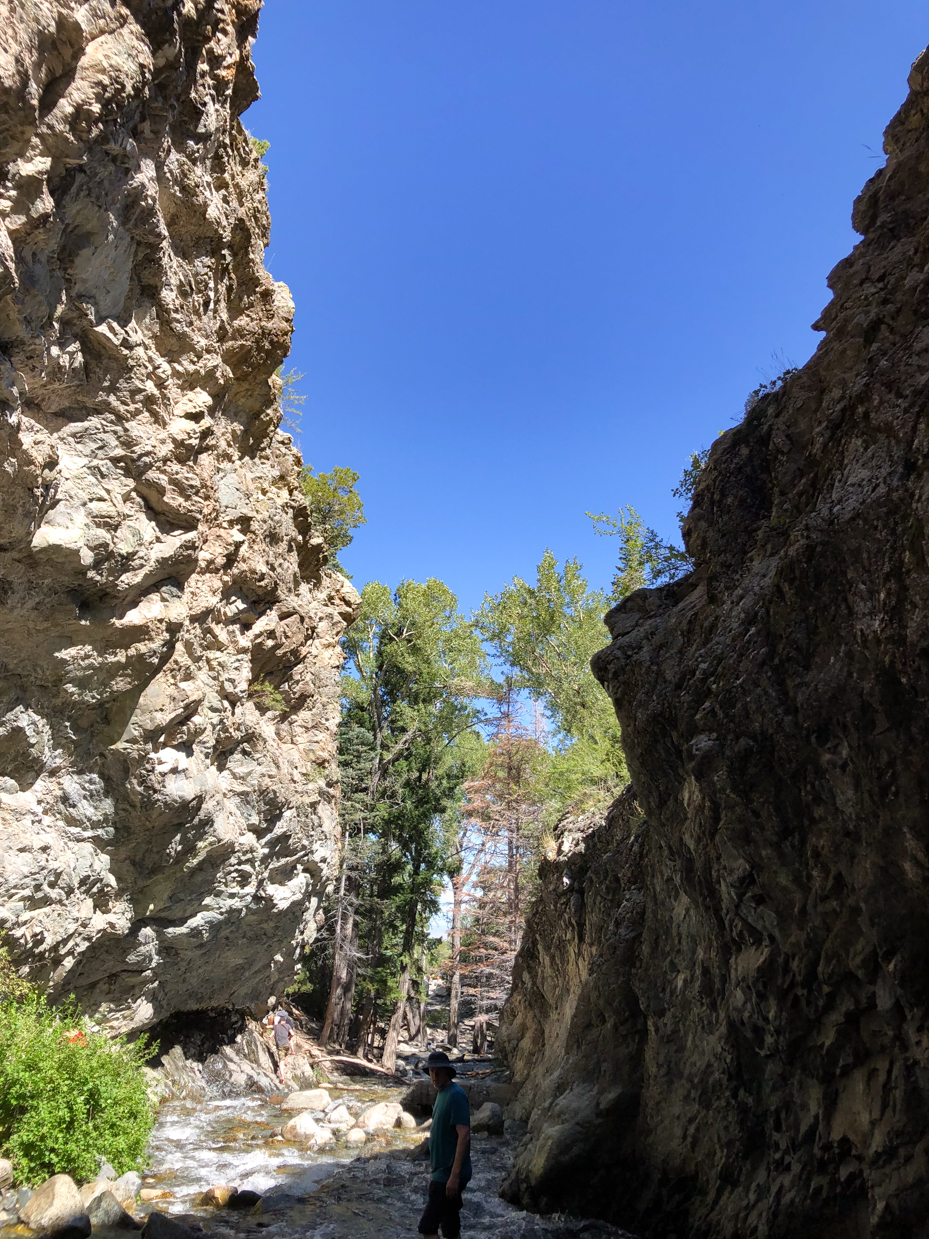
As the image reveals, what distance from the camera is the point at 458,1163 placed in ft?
19.7

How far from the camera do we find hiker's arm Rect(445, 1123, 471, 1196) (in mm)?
5992

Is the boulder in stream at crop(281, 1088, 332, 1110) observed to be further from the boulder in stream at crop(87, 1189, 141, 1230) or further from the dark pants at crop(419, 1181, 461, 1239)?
the dark pants at crop(419, 1181, 461, 1239)

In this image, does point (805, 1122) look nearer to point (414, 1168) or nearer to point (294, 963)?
point (414, 1168)

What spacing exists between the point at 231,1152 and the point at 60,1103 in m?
5.27

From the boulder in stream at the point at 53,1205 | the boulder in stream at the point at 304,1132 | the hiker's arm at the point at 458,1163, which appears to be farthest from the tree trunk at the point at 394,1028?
the hiker's arm at the point at 458,1163

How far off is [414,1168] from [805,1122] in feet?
24.6

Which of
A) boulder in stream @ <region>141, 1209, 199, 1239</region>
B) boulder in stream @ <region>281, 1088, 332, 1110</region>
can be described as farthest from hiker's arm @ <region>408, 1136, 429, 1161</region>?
boulder in stream @ <region>141, 1209, 199, 1239</region>

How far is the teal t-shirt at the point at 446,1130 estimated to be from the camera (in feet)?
20.5

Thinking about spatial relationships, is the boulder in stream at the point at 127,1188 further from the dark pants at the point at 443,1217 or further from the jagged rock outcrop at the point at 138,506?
the dark pants at the point at 443,1217

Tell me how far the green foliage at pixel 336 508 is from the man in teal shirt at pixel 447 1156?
15559 millimetres

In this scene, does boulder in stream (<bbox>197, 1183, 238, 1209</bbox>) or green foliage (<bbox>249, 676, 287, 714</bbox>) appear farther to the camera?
green foliage (<bbox>249, 676, 287, 714</bbox>)

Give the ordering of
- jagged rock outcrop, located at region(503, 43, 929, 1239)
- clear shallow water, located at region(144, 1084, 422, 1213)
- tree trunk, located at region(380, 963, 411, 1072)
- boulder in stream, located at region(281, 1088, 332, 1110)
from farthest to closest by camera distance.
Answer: tree trunk, located at region(380, 963, 411, 1072)
boulder in stream, located at region(281, 1088, 332, 1110)
clear shallow water, located at region(144, 1084, 422, 1213)
jagged rock outcrop, located at region(503, 43, 929, 1239)

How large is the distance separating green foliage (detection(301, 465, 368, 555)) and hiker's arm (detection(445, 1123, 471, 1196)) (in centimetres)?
1596

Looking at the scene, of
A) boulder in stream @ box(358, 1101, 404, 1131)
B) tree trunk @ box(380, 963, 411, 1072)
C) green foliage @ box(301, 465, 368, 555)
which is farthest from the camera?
tree trunk @ box(380, 963, 411, 1072)
